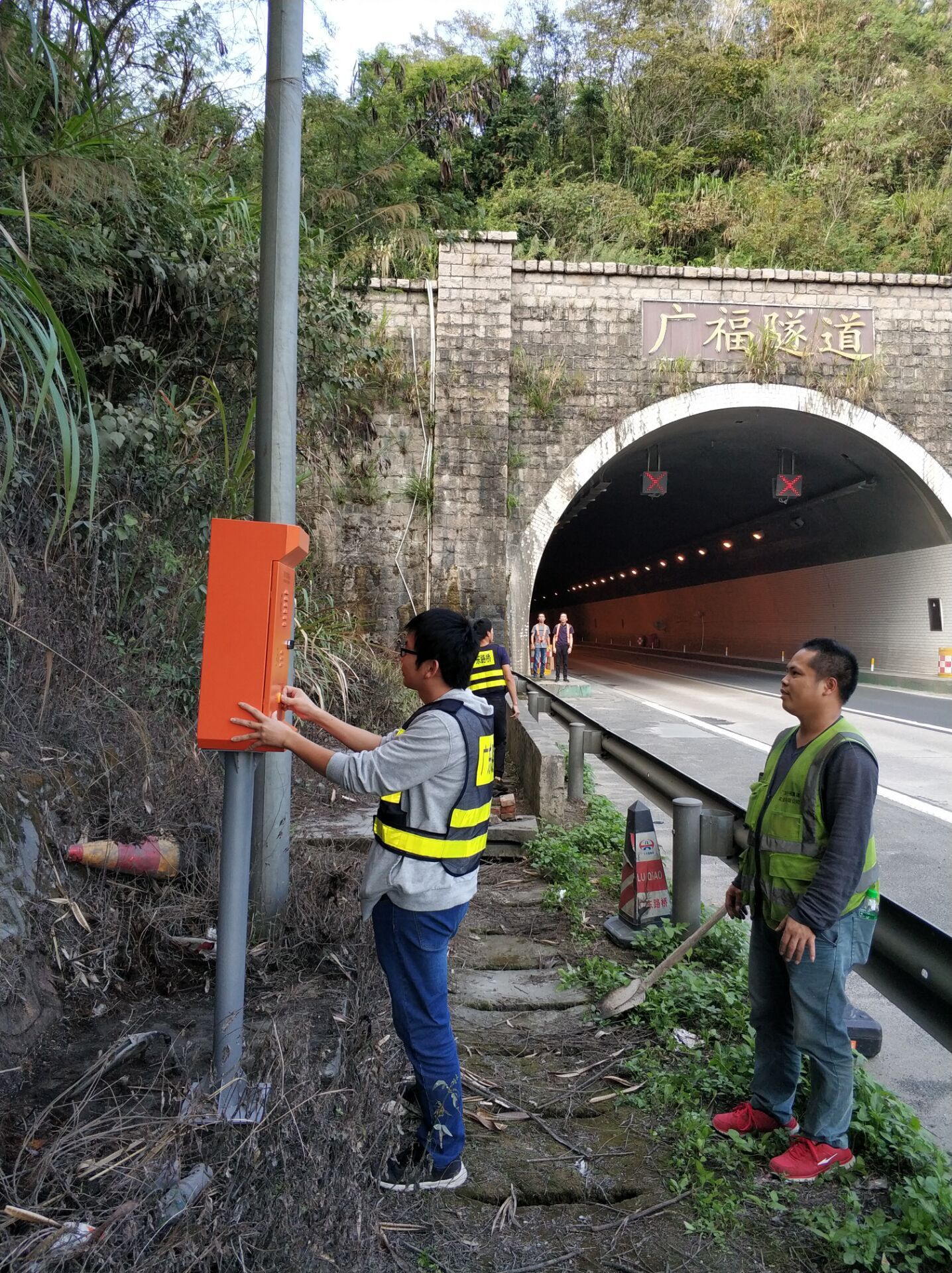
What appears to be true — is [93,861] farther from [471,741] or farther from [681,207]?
[681,207]

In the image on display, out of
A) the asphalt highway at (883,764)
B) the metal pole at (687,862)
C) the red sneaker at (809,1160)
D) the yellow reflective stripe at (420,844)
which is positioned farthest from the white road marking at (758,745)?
the yellow reflective stripe at (420,844)

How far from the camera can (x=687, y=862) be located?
168 inches

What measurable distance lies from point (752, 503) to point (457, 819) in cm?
2526

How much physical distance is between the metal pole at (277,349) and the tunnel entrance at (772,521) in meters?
12.9

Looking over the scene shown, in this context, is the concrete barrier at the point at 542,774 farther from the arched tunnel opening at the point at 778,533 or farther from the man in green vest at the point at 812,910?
the arched tunnel opening at the point at 778,533

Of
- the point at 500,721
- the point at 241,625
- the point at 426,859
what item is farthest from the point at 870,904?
the point at 500,721

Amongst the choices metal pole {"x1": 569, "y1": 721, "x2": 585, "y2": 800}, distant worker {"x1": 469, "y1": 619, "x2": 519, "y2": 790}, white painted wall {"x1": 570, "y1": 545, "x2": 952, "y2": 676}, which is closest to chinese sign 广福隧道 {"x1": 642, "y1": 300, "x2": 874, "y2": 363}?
white painted wall {"x1": 570, "y1": 545, "x2": 952, "y2": 676}

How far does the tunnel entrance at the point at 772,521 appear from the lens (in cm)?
1745

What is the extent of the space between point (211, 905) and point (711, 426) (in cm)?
1726

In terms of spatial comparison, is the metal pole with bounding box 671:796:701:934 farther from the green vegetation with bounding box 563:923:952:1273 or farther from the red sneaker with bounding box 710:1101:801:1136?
the red sneaker with bounding box 710:1101:801:1136

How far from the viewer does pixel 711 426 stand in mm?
19125

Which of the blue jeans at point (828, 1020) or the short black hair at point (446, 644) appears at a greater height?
the short black hair at point (446, 644)

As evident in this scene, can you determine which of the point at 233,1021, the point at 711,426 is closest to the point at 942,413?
the point at 711,426

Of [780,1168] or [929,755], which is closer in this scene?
[780,1168]
